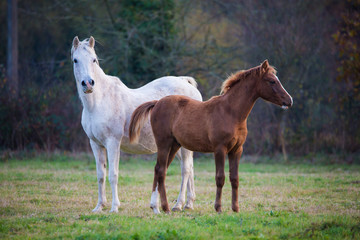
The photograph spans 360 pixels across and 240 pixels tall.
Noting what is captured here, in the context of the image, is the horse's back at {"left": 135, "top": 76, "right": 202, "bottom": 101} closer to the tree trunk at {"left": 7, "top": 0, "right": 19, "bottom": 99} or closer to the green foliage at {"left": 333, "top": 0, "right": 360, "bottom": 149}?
the green foliage at {"left": 333, "top": 0, "right": 360, "bottom": 149}

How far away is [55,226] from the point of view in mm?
5387

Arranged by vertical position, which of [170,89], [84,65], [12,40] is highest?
[12,40]

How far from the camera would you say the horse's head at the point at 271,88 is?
6.00 meters

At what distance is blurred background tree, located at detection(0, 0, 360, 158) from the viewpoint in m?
14.4

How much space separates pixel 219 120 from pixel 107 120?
2075mm

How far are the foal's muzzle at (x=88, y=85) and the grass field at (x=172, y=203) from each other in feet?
6.40

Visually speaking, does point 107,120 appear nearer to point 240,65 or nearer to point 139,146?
point 139,146

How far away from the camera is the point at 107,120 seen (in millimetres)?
7004

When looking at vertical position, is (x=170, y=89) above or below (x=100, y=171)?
above

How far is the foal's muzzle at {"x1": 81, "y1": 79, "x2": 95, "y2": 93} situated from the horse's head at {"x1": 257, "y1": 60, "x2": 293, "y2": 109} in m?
2.65

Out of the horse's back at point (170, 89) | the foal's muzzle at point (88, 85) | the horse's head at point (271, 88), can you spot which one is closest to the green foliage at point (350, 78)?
the horse's back at point (170, 89)

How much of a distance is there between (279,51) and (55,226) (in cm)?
1120

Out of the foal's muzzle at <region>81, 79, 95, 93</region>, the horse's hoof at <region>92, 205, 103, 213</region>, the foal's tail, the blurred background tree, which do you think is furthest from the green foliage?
the horse's hoof at <region>92, 205, 103, 213</region>

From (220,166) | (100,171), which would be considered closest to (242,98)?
(220,166)
